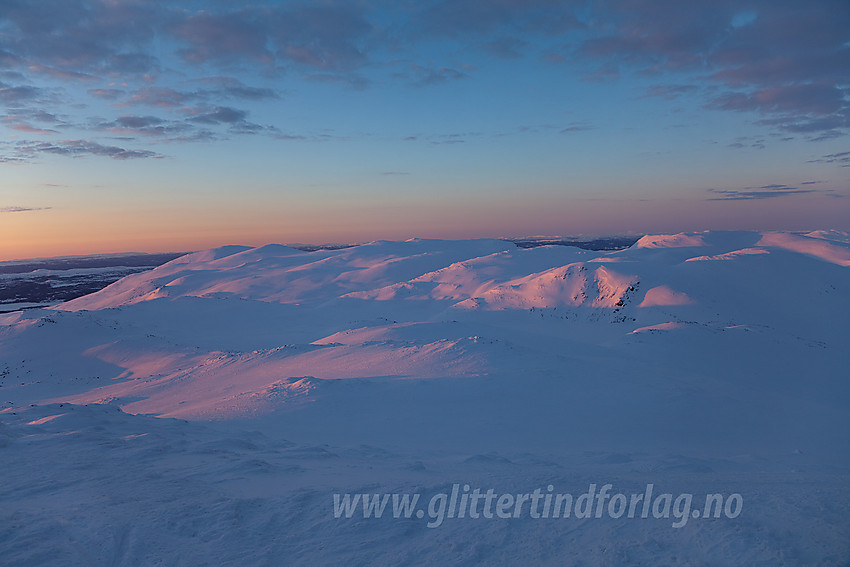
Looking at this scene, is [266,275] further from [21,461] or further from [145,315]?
[21,461]

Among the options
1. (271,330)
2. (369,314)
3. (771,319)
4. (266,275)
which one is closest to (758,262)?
(771,319)

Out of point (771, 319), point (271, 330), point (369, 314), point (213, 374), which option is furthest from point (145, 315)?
point (771, 319)

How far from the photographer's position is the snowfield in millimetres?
4867

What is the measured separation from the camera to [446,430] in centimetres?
1060

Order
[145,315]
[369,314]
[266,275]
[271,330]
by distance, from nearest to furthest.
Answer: [271,330] < [145,315] < [369,314] < [266,275]

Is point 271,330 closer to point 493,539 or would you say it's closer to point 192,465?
point 192,465

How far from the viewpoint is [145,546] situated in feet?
15.7

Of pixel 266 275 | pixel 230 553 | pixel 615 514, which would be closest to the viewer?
pixel 230 553

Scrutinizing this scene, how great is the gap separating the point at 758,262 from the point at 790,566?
117 ft

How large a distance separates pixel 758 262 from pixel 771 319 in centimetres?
953

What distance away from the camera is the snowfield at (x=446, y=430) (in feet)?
16.0

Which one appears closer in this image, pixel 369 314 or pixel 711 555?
pixel 711 555

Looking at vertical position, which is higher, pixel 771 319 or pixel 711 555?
pixel 711 555

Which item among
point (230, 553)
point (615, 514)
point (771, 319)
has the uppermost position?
point (230, 553)
